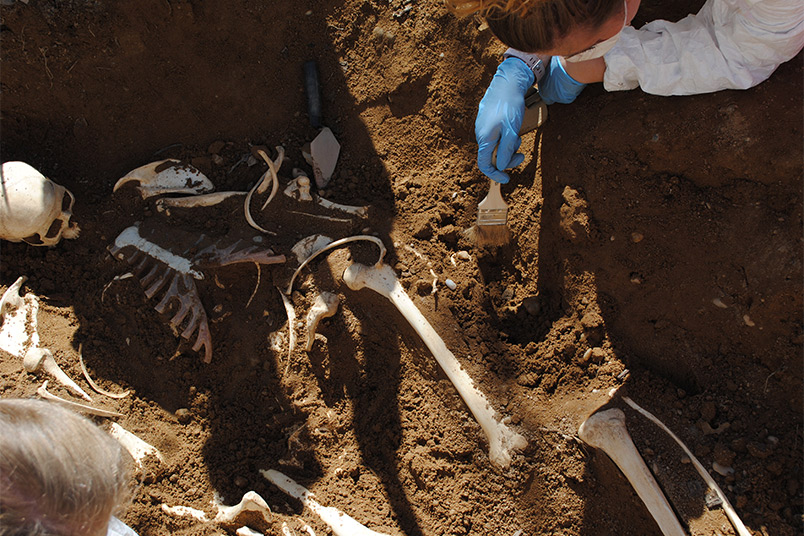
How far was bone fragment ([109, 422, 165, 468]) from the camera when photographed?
2.70 m

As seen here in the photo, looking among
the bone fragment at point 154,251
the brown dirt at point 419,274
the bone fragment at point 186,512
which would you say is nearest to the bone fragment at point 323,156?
the brown dirt at point 419,274

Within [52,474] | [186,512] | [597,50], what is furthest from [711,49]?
[186,512]

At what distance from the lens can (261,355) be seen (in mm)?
2996

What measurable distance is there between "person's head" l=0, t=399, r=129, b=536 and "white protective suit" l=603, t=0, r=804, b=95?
236 centimetres

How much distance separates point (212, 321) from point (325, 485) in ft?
3.77

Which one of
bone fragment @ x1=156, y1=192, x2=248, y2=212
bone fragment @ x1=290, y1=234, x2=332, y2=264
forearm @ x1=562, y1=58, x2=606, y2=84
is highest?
forearm @ x1=562, y1=58, x2=606, y2=84

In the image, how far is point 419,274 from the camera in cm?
281

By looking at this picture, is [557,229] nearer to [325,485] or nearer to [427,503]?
[427,503]

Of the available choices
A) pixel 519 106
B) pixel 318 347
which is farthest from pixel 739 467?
pixel 318 347

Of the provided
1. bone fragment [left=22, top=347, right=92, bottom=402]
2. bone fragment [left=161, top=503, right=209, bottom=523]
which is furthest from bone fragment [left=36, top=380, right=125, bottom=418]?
bone fragment [left=161, top=503, right=209, bottom=523]

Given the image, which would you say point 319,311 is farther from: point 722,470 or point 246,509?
point 722,470

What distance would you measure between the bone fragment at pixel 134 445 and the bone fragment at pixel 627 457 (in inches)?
85.3

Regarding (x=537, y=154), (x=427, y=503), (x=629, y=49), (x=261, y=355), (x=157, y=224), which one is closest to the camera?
(x=629, y=49)

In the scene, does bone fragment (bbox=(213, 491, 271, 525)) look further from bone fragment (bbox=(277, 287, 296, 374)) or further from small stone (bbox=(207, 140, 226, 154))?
small stone (bbox=(207, 140, 226, 154))
